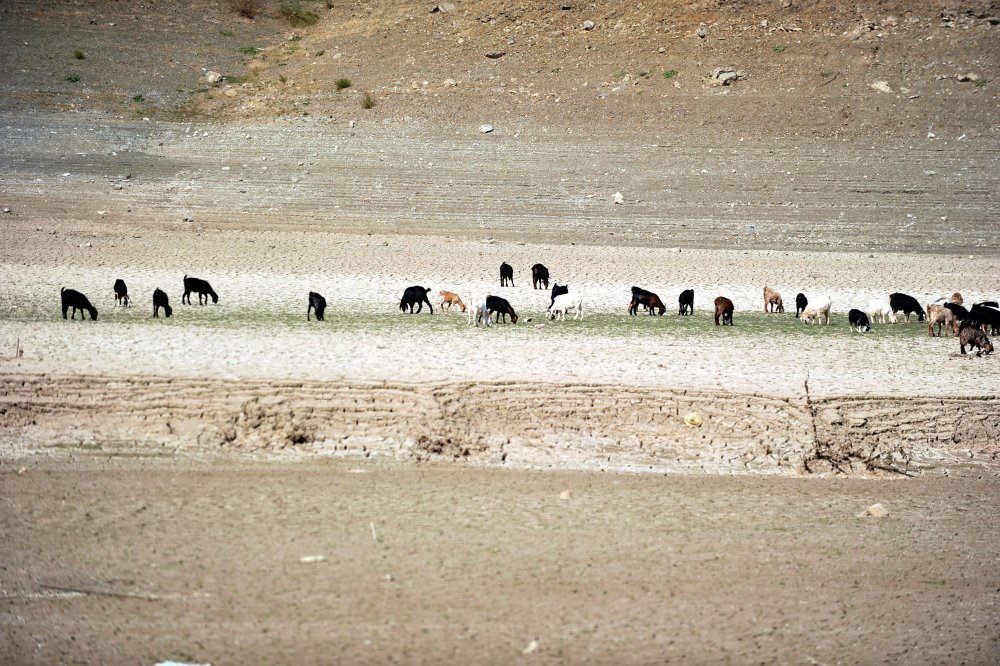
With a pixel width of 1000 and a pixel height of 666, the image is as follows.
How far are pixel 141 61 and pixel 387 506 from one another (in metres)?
25.3

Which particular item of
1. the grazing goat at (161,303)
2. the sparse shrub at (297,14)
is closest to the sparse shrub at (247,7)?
the sparse shrub at (297,14)

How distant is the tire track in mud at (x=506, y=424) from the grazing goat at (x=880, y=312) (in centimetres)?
415

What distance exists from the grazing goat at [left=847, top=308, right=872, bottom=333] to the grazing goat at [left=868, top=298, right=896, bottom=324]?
2.84 feet

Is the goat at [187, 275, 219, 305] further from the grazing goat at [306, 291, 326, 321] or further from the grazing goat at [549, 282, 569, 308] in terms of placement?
the grazing goat at [549, 282, 569, 308]

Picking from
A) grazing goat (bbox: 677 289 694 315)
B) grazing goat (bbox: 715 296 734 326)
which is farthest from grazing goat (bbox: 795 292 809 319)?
grazing goat (bbox: 677 289 694 315)

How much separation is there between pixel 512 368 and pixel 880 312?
6461 mm

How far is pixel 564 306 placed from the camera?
16.6 metres

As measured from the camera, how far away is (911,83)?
2900 centimetres

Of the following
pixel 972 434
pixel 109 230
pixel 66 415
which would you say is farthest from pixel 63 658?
pixel 109 230

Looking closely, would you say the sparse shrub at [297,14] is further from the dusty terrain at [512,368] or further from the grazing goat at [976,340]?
the grazing goat at [976,340]

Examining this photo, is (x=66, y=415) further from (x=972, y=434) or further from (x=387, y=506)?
(x=972, y=434)

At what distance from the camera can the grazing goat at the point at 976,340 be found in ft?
50.3

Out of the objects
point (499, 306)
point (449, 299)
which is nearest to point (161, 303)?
point (449, 299)

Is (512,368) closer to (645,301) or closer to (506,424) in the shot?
(506,424)
